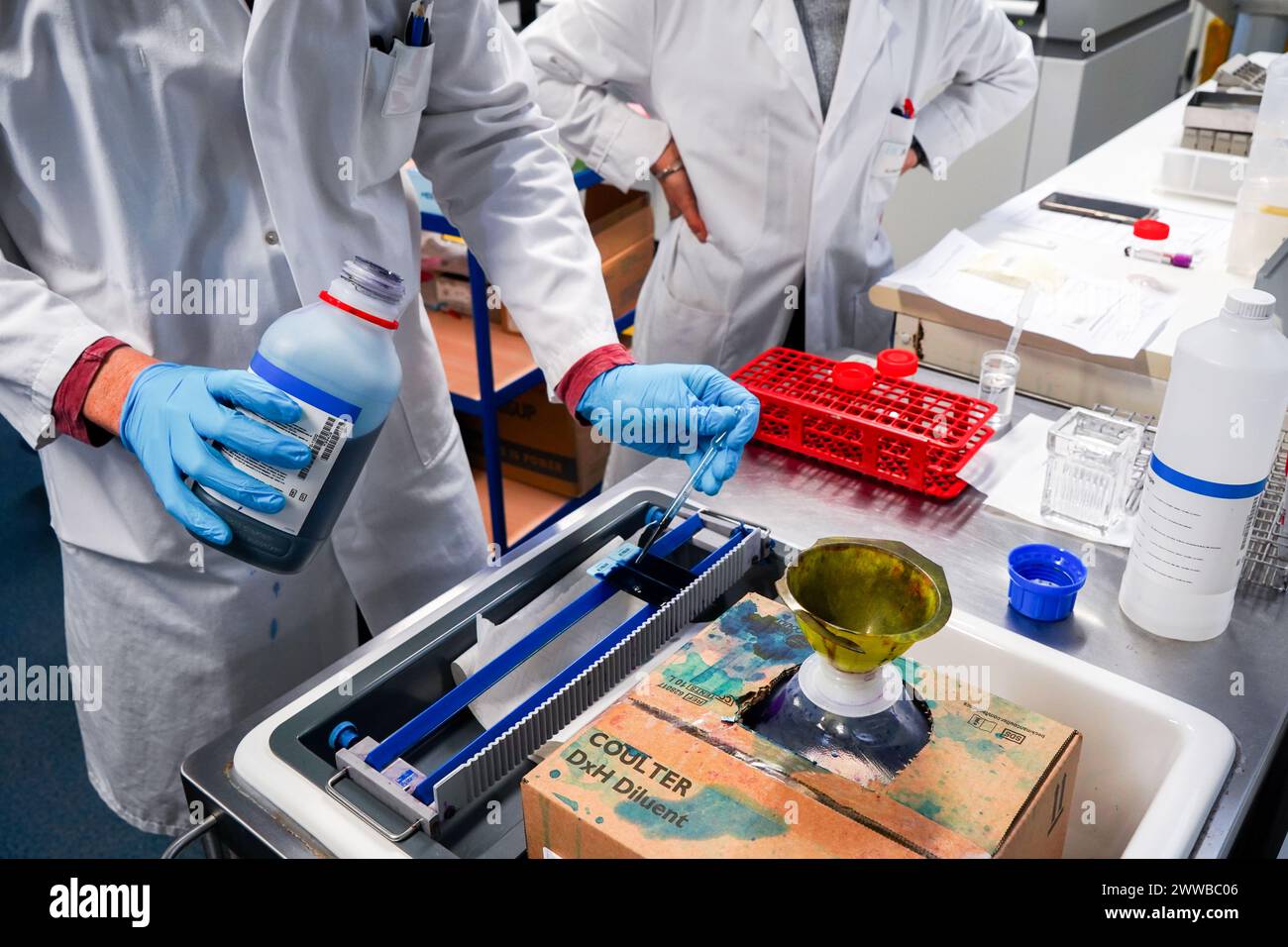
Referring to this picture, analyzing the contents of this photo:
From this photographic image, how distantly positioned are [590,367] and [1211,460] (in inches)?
25.9

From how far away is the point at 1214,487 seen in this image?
2.91 feet

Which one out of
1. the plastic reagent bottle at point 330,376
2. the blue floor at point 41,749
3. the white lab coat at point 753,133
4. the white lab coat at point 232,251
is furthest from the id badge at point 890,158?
the blue floor at point 41,749

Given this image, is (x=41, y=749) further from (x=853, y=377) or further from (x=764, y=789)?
(x=764, y=789)

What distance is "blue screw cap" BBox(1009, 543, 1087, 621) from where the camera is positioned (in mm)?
1017

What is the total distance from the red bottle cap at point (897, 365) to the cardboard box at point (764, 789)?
2.16 ft

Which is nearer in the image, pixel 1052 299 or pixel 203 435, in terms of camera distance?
pixel 203 435

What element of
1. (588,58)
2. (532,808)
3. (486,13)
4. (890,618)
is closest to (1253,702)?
(890,618)

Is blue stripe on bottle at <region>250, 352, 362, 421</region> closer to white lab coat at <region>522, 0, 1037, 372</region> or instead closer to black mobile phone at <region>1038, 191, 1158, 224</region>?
white lab coat at <region>522, 0, 1037, 372</region>

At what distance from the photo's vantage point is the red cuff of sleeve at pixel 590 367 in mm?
1197

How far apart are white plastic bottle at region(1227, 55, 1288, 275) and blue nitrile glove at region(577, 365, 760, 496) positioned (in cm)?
110

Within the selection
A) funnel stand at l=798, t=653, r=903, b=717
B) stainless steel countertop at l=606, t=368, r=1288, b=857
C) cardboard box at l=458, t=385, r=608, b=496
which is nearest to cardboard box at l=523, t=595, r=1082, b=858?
funnel stand at l=798, t=653, r=903, b=717

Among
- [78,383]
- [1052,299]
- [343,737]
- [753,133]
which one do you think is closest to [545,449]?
[753,133]

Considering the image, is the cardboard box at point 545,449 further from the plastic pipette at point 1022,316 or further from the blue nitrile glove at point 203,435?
the blue nitrile glove at point 203,435
